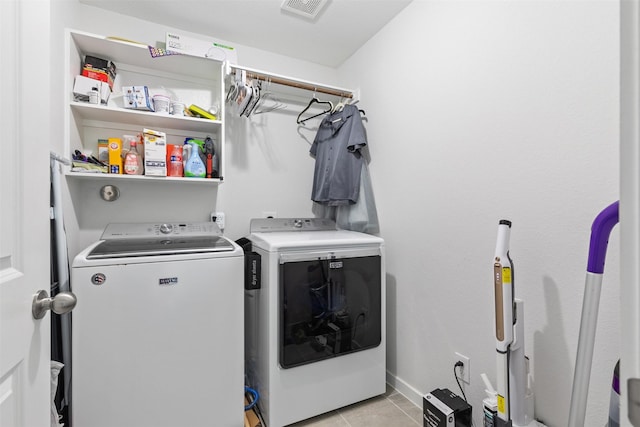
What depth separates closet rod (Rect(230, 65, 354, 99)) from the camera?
2047 mm

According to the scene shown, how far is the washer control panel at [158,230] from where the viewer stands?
1.81m

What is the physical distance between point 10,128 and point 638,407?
45.4 inches

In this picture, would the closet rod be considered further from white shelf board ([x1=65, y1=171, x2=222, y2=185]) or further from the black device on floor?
the black device on floor

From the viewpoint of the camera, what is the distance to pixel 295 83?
2199 mm

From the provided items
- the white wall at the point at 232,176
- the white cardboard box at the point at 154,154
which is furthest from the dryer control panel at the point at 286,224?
the white cardboard box at the point at 154,154

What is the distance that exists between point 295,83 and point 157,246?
1454 mm

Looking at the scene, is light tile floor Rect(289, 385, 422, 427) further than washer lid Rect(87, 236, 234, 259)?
Yes

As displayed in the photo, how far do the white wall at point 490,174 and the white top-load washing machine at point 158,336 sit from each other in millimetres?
1087

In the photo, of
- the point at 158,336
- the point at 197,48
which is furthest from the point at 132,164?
the point at 158,336

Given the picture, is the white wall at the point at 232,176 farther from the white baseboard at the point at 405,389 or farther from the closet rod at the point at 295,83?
the white baseboard at the point at 405,389

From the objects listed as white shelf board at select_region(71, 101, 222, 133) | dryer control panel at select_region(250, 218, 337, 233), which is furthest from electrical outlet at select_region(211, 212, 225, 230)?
white shelf board at select_region(71, 101, 222, 133)

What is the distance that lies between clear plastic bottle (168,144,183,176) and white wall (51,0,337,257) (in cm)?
24

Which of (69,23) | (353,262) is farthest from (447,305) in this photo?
(69,23)

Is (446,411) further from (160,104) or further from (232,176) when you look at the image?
(160,104)
